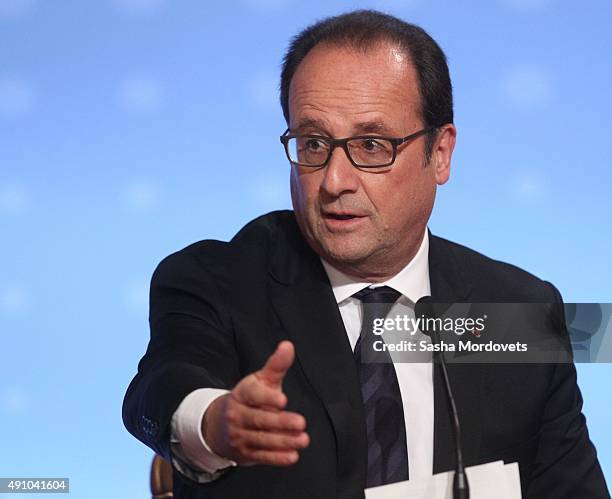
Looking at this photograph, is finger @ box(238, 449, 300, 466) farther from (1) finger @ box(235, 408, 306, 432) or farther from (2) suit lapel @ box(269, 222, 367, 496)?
(2) suit lapel @ box(269, 222, 367, 496)

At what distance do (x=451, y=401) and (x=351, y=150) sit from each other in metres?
0.46

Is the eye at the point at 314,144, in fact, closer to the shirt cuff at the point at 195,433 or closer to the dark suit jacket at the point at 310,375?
the dark suit jacket at the point at 310,375

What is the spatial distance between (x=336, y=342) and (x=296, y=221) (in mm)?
336

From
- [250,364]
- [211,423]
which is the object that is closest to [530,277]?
[250,364]

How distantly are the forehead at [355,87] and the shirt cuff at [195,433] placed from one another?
566 millimetres

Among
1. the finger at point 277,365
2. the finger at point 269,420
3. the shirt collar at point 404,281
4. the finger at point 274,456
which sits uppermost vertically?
the shirt collar at point 404,281

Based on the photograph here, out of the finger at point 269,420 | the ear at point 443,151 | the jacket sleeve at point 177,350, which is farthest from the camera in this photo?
the ear at point 443,151

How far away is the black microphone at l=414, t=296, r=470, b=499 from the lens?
58.0 inches

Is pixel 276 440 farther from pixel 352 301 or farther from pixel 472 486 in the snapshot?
pixel 352 301

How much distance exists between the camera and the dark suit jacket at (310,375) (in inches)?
62.7

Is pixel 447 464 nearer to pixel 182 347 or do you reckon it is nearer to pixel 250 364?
pixel 250 364

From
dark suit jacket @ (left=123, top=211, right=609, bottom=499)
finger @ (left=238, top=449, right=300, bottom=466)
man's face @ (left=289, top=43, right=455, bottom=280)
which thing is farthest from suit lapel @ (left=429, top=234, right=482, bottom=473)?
finger @ (left=238, top=449, right=300, bottom=466)

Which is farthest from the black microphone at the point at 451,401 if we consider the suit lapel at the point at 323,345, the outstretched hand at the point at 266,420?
the outstretched hand at the point at 266,420

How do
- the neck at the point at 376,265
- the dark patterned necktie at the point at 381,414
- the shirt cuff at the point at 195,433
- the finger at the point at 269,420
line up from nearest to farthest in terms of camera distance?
the finger at the point at 269,420
the shirt cuff at the point at 195,433
the dark patterned necktie at the point at 381,414
the neck at the point at 376,265
